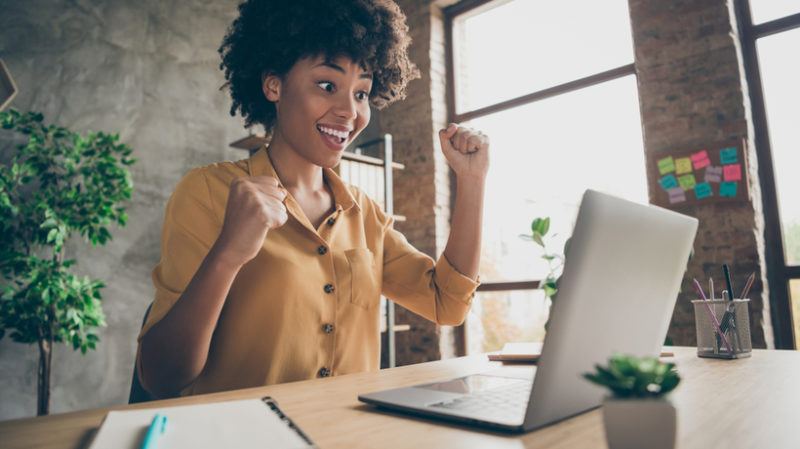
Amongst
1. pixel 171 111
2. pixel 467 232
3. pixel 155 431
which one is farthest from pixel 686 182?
pixel 171 111

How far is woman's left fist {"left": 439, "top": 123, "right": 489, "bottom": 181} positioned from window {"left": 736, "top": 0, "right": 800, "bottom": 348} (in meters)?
2.20

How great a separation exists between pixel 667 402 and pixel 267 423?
446mm

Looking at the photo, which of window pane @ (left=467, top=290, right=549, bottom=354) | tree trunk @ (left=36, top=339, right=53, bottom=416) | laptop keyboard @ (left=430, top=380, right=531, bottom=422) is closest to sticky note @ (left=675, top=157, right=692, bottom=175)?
window pane @ (left=467, top=290, right=549, bottom=354)

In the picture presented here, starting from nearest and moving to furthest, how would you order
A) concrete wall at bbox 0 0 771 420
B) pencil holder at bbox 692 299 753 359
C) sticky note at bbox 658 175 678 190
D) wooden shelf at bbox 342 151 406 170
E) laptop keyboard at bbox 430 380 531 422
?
laptop keyboard at bbox 430 380 531 422, pencil holder at bbox 692 299 753 359, concrete wall at bbox 0 0 771 420, sticky note at bbox 658 175 678 190, wooden shelf at bbox 342 151 406 170

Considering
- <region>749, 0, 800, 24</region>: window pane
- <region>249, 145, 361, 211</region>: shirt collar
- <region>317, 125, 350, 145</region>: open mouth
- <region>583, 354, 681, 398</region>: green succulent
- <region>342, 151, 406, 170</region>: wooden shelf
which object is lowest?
<region>583, 354, 681, 398</region>: green succulent

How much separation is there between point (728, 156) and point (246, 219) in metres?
2.68

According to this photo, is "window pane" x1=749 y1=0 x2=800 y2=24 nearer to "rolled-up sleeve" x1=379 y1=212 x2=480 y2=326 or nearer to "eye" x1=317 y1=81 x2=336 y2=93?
"rolled-up sleeve" x1=379 y1=212 x2=480 y2=326

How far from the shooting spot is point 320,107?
138cm

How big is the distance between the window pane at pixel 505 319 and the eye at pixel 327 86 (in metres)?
2.48

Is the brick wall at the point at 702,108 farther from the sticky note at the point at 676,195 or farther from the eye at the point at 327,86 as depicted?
the eye at the point at 327,86

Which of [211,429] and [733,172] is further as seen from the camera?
[733,172]

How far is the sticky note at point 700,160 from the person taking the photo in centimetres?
278

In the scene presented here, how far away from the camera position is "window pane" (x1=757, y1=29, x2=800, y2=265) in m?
2.76

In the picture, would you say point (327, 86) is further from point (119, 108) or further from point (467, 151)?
point (119, 108)
